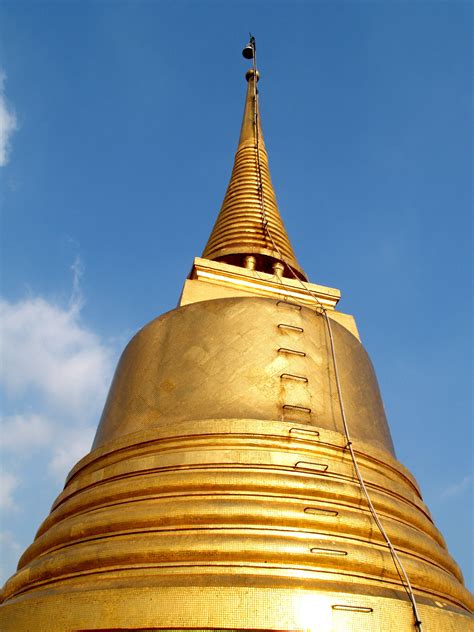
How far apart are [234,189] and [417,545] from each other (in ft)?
28.7

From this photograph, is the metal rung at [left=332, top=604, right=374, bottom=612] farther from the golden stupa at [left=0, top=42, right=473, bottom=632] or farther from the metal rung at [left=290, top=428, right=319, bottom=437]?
the metal rung at [left=290, top=428, right=319, bottom=437]

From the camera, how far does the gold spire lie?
10451 millimetres

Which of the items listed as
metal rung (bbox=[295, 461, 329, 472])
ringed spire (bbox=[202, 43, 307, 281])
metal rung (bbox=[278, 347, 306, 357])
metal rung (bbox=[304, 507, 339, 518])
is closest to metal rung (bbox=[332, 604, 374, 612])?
metal rung (bbox=[304, 507, 339, 518])

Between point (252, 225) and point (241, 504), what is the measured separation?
7123mm

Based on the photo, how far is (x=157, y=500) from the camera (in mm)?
4938

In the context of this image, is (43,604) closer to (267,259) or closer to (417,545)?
(417,545)

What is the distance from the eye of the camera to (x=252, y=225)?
11.1 meters

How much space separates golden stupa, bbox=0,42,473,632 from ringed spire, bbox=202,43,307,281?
11.1ft

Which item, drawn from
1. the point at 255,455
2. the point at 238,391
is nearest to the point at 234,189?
the point at 238,391

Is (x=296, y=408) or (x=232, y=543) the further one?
(x=296, y=408)

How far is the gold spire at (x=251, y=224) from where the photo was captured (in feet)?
34.3

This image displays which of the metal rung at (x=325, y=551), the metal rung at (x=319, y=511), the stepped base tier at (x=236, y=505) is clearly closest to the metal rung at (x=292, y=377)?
the stepped base tier at (x=236, y=505)

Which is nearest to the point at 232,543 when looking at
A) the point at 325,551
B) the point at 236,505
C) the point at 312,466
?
the point at 236,505

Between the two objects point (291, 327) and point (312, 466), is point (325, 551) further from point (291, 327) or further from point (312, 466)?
point (291, 327)
